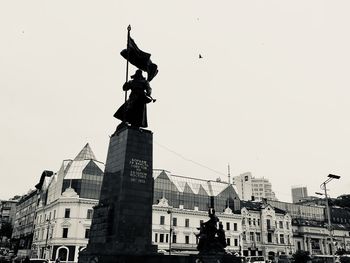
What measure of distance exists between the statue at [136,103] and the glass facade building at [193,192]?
137ft

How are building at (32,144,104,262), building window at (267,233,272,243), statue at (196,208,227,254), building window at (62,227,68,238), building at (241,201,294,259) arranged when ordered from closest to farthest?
statue at (196,208,227,254)
building at (32,144,104,262)
building window at (62,227,68,238)
building at (241,201,294,259)
building window at (267,233,272,243)

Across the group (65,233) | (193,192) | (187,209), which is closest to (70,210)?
(65,233)

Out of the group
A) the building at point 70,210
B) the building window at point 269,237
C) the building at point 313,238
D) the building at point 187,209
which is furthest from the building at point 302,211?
the building at point 70,210

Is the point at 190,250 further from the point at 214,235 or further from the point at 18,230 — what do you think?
the point at 18,230

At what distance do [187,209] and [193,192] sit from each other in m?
3.94

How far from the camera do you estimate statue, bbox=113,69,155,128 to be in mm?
22703

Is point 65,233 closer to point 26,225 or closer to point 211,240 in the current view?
point 26,225

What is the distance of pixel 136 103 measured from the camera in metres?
23.2

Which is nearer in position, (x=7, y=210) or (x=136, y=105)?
(x=136, y=105)

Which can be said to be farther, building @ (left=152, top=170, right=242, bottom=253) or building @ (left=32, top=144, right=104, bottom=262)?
building @ (left=152, top=170, right=242, bottom=253)

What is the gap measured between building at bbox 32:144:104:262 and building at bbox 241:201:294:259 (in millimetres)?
30308

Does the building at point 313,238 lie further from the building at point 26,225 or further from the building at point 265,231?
the building at point 26,225

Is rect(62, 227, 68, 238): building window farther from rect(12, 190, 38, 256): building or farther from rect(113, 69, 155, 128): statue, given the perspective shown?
Answer: rect(113, 69, 155, 128): statue

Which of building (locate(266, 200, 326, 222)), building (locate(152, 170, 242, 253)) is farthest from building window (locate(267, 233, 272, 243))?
building (locate(266, 200, 326, 222))
